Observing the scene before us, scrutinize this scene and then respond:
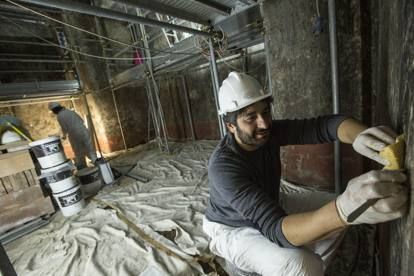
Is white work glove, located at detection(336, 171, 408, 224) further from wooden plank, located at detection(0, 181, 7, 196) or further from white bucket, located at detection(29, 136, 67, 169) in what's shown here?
wooden plank, located at detection(0, 181, 7, 196)

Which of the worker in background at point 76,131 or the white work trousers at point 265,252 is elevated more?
the worker in background at point 76,131

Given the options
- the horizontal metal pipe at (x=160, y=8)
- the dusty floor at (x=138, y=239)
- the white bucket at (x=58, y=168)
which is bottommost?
the dusty floor at (x=138, y=239)

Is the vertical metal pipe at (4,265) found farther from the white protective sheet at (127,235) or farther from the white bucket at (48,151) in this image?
the white bucket at (48,151)

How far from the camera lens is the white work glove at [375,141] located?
65 cm

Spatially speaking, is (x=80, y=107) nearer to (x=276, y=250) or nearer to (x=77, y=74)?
(x=77, y=74)

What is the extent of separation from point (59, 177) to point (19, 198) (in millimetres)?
458

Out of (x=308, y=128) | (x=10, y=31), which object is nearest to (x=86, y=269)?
(x=308, y=128)

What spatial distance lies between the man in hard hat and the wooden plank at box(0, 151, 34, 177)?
2140 mm

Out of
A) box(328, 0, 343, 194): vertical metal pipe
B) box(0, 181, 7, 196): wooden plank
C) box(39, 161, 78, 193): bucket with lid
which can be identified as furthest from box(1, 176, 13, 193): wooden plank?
box(328, 0, 343, 194): vertical metal pipe

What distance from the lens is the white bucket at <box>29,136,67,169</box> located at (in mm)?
2180

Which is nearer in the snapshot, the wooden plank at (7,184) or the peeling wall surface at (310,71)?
the peeling wall surface at (310,71)

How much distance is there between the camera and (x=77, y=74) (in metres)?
4.82

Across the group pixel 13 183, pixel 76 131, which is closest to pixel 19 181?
pixel 13 183

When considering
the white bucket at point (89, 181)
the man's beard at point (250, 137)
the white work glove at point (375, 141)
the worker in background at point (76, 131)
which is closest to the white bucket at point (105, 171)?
the white bucket at point (89, 181)
